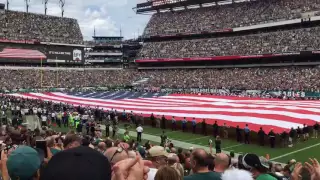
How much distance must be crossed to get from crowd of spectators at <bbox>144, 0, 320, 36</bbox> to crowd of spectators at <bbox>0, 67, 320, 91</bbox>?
8074 mm

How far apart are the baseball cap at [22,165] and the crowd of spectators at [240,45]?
4354cm

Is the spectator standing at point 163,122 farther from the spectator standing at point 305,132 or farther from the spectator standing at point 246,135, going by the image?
the spectator standing at point 305,132

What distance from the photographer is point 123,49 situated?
8438 centimetres

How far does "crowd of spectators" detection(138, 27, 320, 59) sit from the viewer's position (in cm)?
4409

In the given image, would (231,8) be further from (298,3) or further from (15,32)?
(15,32)

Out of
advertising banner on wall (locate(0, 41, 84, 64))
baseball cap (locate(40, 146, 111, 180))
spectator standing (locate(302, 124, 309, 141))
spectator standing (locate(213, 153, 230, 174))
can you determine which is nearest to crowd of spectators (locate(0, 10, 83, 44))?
advertising banner on wall (locate(0, 41, 84, 64))

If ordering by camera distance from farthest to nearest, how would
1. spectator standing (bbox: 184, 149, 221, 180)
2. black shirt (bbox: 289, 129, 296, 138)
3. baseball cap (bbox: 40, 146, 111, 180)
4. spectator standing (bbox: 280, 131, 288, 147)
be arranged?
black shirt (bbox: 289, 129, 296, 138) → spectator standing (bbox: 280, 131, 288, 147) → spectator standing (bbox: 184, 149, 221, 180) → baseball cap (bbox: 40, 146, 111, 180)

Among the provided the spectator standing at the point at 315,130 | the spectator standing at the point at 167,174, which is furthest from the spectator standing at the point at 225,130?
the spectator standing at the point at 167,174

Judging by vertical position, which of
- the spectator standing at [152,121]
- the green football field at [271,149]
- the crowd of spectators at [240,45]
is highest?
the crowd of spectators at [240,45]

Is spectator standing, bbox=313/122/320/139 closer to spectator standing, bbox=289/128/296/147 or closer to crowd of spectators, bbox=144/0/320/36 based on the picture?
spectator standing, bbox=289/128/296/147

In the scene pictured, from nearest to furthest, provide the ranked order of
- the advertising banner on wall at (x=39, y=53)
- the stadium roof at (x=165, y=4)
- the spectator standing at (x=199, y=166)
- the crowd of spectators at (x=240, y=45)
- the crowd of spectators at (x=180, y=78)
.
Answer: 1. the spectator standing at (x=199, y=166)
2. the crowd of spectators at (x=180, y=78)
3. the crowd of spectators at (x=240, y=45)
4. the advertising banner on wall at (x=39, y=53)
5. the stadium roof at (x=165, y=4)

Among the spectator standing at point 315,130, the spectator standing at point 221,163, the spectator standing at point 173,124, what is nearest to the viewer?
the spectator standing at point 221,163

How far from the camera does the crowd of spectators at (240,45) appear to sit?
145 feet

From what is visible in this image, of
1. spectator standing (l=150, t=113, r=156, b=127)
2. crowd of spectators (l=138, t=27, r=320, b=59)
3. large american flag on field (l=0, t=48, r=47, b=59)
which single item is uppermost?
crowd of spectators (l=138, t=27, r=320, b=59)
